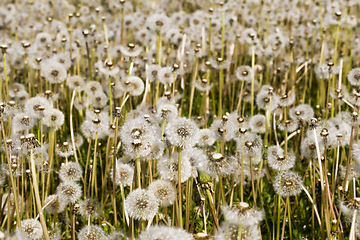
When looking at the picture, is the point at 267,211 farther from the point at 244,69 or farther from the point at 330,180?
the point at 244,69

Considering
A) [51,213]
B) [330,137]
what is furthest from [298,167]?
[51,213]

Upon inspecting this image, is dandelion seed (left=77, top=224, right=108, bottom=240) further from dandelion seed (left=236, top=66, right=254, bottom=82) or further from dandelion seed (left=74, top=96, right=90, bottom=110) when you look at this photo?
dandelion seed (left=236, top=66, right=254, bottom=82)

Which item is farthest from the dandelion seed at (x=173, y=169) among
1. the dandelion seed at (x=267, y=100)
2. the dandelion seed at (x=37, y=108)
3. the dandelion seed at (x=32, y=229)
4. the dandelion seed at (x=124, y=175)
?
the dandelion seed at (x=267, y=100)

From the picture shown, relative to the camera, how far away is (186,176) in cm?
190

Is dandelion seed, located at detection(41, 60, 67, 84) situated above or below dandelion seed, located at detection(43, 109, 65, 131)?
above

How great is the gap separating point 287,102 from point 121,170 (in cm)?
184

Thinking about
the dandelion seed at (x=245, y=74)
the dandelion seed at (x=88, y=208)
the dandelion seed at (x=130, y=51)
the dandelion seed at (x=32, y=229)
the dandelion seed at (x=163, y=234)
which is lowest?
the dandelion seed at (x=88, y=208)

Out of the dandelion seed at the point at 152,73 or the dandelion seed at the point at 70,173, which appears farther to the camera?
the dandelion seed at the point at 152,73

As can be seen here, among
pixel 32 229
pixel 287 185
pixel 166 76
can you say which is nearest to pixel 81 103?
pixel 166 76

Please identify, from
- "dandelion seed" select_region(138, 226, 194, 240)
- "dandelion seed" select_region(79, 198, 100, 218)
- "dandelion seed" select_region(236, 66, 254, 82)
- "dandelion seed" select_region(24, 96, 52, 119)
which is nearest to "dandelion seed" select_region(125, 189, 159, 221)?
"dandelion seed" select_region(138, 226, 194, 240)

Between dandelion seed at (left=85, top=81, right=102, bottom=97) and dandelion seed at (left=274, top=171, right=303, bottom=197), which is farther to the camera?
dandelion seed at (left=85, top=81, right=102, bottom=97)

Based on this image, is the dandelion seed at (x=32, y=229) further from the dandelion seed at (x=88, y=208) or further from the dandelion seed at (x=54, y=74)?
the dandelion seed at (x=54, y=74)

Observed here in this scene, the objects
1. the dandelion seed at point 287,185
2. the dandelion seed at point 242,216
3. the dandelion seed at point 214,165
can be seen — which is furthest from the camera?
the dandelion seed at point 287,185

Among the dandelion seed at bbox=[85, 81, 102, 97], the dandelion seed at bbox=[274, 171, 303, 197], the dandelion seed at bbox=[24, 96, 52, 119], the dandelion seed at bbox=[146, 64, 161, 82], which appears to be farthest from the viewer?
the dandelion seed at bbox=[85, 81, 102, 97]
